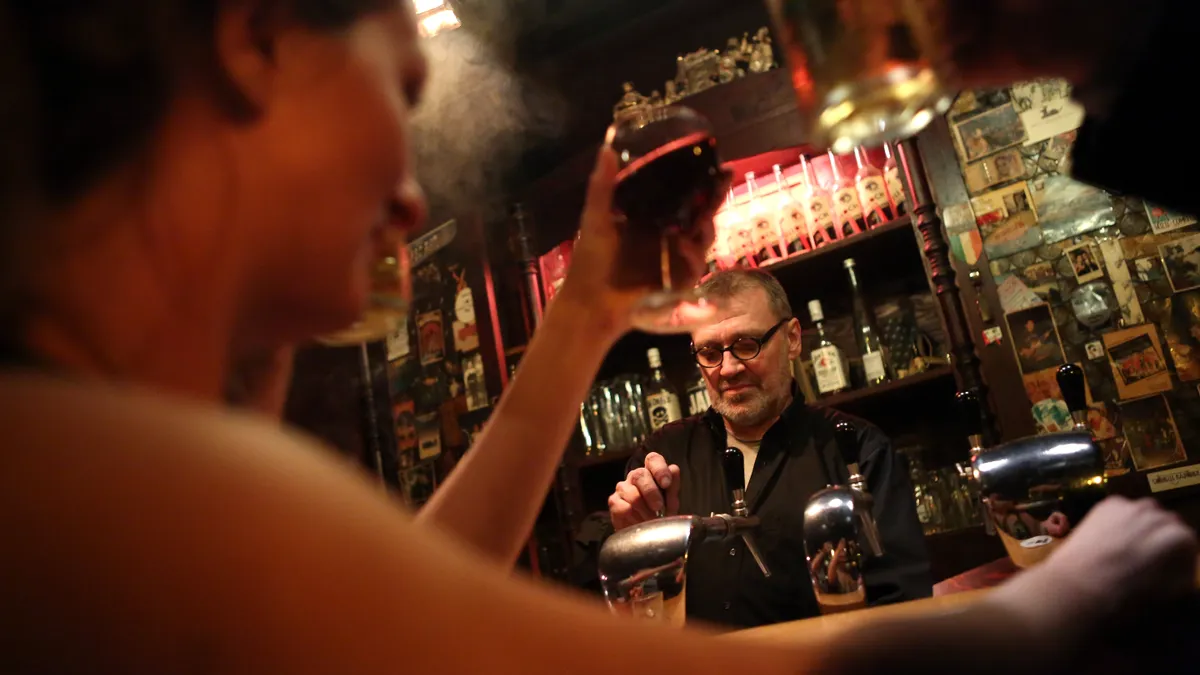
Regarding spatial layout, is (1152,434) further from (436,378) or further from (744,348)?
(436,378)

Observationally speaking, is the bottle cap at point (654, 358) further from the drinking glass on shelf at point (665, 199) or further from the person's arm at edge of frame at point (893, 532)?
the drinking glass on shelf at point (665, 199)

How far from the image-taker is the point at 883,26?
665 mm

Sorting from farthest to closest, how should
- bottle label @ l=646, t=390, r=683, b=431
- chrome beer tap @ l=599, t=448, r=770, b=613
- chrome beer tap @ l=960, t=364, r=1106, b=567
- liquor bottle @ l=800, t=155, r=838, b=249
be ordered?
bottle label @ l=646, t=390, r=683, b=431
liquor bottle @ l=800, t=155, r=838, b=249
chrome beer tap @ l=599, t=448, r=770, b=613
chrome beer tap @ l=960, t=364, r=1106, b=567

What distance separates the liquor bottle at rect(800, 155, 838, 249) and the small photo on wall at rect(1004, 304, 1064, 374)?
0.70m

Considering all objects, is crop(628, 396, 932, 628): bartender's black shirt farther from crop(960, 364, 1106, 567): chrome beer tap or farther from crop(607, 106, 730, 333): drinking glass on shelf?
crop(607, 106, 730, 333): drinking glass on shelf

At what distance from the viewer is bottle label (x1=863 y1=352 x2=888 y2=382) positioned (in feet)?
9.30

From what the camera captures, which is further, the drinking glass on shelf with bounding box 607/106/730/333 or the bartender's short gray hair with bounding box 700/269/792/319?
the bartender's short gray hair with bounding box 700/269/792/319

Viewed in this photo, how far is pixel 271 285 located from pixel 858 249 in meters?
2.70

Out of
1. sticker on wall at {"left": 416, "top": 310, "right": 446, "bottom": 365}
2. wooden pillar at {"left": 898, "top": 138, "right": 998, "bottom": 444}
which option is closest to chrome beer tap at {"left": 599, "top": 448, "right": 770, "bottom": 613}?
wooden pillar at {"left": 898, "top": 138, "right": 998, "bottom": 444}

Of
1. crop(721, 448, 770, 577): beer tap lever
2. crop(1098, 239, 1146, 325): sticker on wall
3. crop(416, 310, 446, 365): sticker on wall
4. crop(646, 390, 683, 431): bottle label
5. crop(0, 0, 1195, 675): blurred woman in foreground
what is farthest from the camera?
crop(416, 310, 446, 365): sticker on wall

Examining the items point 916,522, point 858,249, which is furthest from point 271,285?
point 858,249

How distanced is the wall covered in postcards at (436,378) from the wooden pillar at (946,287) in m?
1.93

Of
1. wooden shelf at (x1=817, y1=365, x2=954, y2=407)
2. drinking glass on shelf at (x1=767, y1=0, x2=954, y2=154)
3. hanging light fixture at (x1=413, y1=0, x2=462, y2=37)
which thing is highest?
hanging light fixture at (x1=413, y1=0, x2=462, y2=37)

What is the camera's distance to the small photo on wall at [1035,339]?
8.73ft
